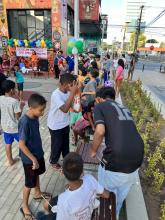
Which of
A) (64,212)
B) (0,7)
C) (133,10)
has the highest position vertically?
(133,10)

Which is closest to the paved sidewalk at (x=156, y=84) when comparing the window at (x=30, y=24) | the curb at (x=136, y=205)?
the window at (x=30, y=24)

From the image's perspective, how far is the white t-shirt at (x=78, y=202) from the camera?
6.12ft

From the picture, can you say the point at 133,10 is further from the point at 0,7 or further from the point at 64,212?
the point at 64,212

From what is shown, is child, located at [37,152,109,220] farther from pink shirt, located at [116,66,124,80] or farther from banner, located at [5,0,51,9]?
banner, located at [5,0,51,9]

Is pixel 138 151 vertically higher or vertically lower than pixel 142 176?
higher

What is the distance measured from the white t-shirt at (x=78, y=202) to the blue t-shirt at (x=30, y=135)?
1038 mm

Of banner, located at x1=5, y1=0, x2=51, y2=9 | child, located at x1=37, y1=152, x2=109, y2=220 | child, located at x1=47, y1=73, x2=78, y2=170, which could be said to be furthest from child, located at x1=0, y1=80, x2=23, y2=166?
banner, located at x1=5, y1=0, x2=51, y2=9

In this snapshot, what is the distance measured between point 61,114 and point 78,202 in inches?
75.5

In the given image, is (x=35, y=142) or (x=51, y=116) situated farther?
(x=51, y=116)

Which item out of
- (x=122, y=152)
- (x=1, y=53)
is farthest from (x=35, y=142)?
(x=1, y=53)

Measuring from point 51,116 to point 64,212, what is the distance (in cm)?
198

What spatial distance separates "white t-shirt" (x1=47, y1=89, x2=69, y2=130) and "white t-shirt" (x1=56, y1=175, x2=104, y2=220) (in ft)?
5.35

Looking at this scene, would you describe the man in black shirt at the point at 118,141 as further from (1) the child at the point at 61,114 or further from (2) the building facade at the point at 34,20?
(2) the building facade at the point at 34,20

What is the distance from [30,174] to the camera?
2.92 metres
